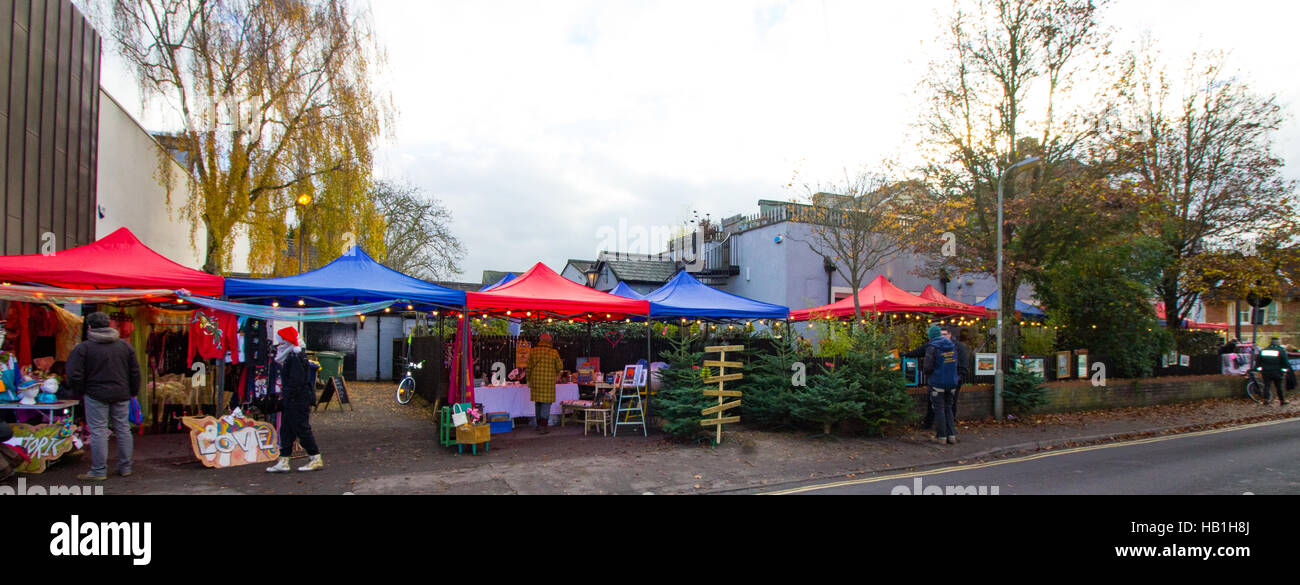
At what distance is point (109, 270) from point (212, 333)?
1.51 meters

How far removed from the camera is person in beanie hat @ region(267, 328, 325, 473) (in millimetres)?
7402

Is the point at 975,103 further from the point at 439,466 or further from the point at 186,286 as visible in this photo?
the point at 186,286

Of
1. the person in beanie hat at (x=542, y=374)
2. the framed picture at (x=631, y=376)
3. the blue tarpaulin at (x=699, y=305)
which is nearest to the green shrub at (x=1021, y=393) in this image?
the blue tarpaulin at (x=699, y=305)

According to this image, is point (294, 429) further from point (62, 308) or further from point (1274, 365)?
point (1274, 365)

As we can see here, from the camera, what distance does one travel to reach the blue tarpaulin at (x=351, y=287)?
918 cm

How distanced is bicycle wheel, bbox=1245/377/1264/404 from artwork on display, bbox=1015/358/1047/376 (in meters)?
8.11

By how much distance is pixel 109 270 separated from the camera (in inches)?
337

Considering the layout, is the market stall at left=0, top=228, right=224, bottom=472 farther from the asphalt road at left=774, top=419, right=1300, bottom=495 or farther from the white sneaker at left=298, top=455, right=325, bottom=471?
the asphalt road at left=774, top=419, right=1300, bottom=495

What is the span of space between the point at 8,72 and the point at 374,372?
1447 centimetres

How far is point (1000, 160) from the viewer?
15.2m

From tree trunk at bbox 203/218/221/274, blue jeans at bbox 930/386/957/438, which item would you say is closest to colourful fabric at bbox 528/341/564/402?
blue jeans at bbox 930/386/957/438

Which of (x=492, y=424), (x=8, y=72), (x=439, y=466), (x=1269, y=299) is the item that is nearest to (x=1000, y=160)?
(x=1269, y=299)

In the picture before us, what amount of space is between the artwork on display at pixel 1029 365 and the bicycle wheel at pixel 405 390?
45.6ft

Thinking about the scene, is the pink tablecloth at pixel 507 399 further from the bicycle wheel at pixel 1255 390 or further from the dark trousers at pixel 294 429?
the bicycle wheel at pixel 1255 390
